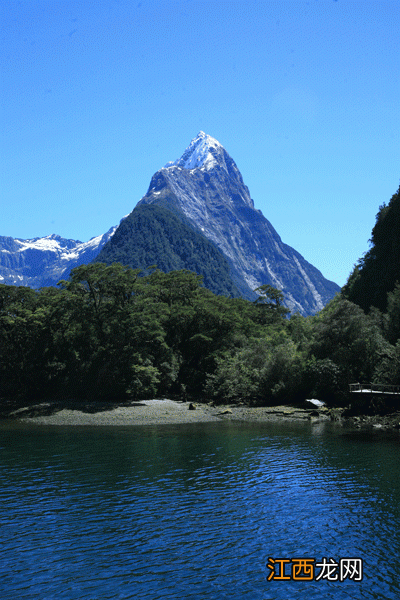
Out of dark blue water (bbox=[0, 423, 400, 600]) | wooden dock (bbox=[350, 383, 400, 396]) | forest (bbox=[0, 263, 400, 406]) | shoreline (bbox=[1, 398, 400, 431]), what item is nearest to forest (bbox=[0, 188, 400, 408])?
forest (bbox=[0, 263, 400, 406])

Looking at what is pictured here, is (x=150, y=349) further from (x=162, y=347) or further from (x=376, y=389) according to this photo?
(x=376, y=389)

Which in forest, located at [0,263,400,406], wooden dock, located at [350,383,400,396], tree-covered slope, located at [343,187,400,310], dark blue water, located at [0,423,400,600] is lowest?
dark blue water, located at [0,423,400,600]

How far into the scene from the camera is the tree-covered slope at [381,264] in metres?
83.4

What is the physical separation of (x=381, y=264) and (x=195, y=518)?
7625 centimetres

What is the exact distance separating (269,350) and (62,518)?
5334 cm

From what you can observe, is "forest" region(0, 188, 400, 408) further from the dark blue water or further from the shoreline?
the dark blue water

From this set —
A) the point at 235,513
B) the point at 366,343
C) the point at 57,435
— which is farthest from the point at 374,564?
the point at 366,343

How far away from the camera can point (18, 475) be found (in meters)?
29.1

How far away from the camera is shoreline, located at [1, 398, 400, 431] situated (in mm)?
50406

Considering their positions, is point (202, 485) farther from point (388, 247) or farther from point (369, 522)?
point (388, 247)

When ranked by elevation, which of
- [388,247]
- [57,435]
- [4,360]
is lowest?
[57,435]

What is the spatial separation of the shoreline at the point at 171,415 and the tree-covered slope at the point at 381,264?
34371 mm

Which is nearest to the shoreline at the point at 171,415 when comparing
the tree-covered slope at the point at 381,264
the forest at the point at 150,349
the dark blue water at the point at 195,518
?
the forest at the point at 150,349

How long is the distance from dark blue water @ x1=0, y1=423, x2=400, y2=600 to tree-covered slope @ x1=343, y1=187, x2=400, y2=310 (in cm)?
5029
